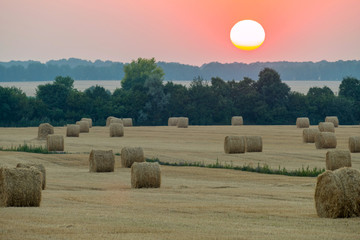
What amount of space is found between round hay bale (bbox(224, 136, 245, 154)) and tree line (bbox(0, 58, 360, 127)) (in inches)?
1874

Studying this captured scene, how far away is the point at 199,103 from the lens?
99188 millimetres

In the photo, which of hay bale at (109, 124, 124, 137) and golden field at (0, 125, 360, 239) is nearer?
golden field at (0, 125, 360, 239)

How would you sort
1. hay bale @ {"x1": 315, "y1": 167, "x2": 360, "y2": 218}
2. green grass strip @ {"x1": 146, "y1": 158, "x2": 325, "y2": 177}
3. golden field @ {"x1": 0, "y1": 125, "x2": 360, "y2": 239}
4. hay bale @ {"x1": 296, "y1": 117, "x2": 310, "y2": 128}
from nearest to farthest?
golden field @ {"x1": 0, "y1": 125, "x2": 360, "y2": 239}, hay bale @ {"x1": 315, "y1": 167, "x2": 360, "y2": 218}, green grass strip @ {"x1": 146, "y1": 158, "x2": 325, "y2": 177}, hay bale @ {"x1": 296, "y1": 117, "x2": 310, "y2": 128}

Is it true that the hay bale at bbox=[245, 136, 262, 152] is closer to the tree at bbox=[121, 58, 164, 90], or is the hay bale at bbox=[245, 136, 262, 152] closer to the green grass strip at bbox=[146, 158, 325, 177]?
the green grass strip at bbox=[146, 158, 325, 177]

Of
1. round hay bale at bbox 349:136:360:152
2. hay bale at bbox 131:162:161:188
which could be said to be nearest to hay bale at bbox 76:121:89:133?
round hay bale at bbox 349:136:360:152

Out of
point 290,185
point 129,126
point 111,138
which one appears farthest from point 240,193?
point 129,126

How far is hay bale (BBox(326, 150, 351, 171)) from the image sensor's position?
112 feet

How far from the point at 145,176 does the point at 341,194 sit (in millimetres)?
11184

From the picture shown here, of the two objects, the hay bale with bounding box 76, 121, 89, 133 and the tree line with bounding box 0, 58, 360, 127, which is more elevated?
the tree line with bounding box 0, 58, 360, 127

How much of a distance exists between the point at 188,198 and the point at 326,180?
6283 millimetres

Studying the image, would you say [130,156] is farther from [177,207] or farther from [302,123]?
[302,123]

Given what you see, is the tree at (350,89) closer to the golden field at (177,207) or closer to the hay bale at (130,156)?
the golden field at (177,207)

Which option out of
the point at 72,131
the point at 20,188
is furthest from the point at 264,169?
the point at 72,131

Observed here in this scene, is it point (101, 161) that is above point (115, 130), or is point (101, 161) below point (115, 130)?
below
